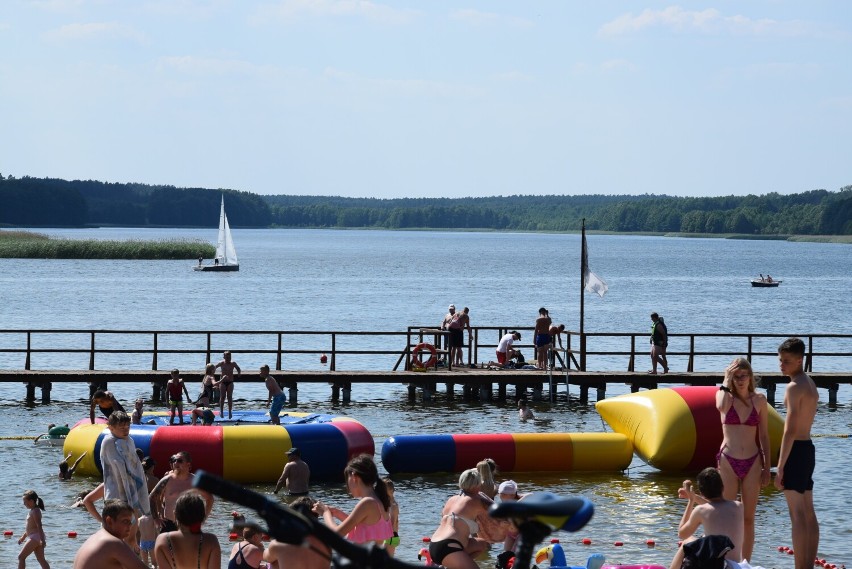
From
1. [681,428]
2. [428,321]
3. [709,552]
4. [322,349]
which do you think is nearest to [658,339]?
[681,428]

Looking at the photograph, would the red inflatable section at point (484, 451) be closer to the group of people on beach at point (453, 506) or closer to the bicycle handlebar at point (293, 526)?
the group of people on beach at point (453, 506)

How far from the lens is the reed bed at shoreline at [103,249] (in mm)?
121500

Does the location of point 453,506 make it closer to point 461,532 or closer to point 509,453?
point 461,532

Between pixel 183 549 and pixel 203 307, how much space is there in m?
73.0

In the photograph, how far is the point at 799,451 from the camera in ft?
33.1

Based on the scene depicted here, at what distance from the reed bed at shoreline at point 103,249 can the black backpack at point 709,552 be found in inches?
4527

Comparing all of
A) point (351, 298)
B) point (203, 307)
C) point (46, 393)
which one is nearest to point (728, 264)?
point (351, 298)

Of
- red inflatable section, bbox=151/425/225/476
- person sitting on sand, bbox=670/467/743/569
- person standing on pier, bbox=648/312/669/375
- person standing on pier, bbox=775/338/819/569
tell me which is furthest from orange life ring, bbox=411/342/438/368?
person sitting on sand, bbox=670/467/743/569

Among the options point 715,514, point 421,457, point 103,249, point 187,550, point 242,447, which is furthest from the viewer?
point 103,249

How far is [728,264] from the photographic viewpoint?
578ft

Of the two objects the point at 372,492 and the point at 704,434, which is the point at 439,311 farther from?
the point at 372,492

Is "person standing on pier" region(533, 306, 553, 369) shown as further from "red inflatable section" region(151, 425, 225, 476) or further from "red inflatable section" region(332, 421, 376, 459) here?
"red inflatable section" region(151, 425, 225, 476)

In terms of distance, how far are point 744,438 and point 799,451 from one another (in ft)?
2.69

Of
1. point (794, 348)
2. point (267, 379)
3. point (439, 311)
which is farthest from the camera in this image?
point (439, 311)
